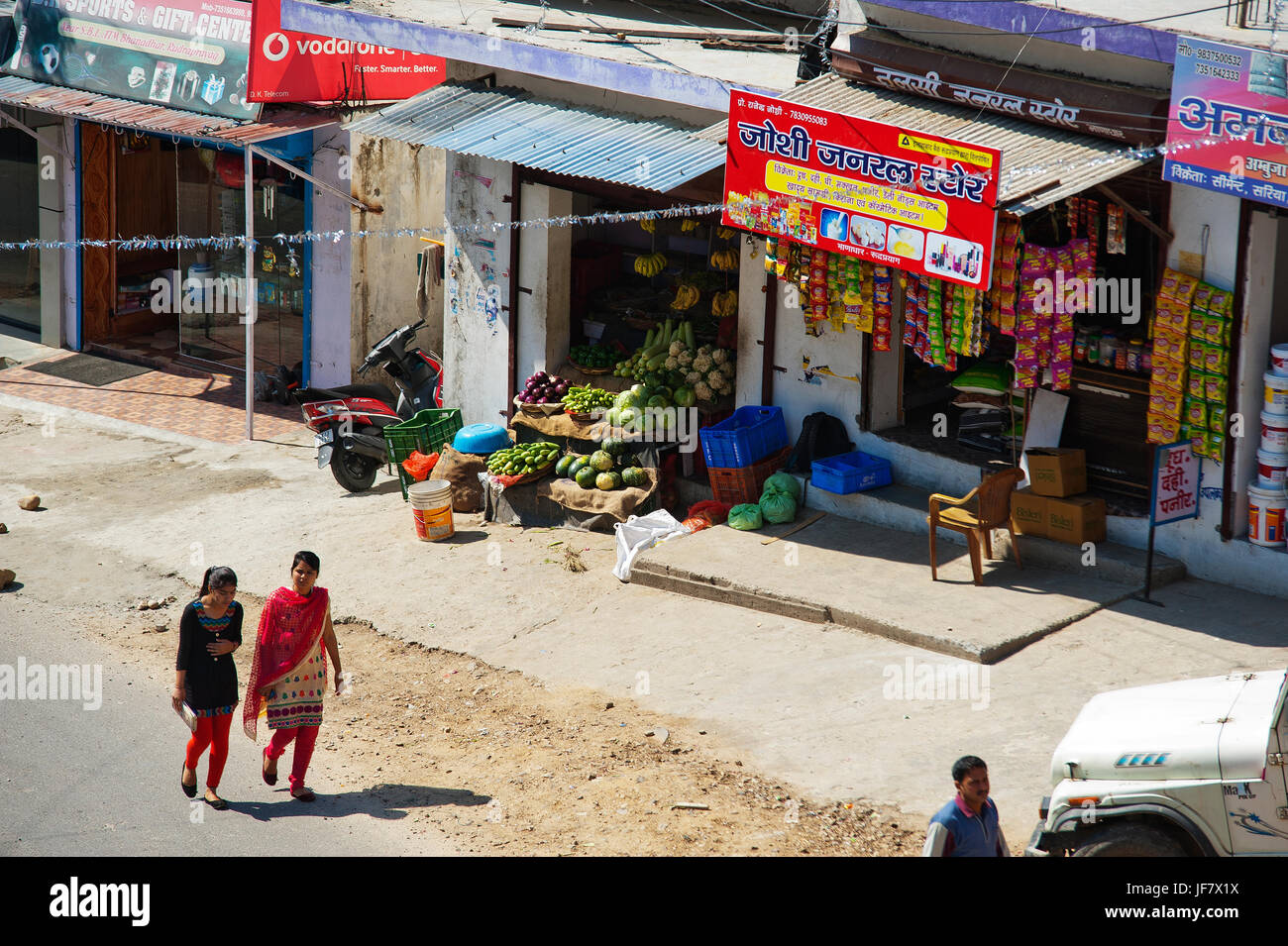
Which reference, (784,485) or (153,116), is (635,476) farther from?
(153,116)

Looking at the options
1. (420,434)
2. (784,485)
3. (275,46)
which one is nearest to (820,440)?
(784,485)

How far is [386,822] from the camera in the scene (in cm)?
862

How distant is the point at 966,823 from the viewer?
6465 millimetres

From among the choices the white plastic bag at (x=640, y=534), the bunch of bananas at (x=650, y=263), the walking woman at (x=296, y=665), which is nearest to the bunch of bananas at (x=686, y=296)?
the bunch of bananas at (x=650, y=263)

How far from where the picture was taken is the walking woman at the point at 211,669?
332 inches

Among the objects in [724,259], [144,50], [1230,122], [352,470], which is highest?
[144,50]

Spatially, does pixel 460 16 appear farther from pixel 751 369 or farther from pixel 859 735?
pixel 859 735

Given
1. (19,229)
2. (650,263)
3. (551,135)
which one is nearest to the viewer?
(551,135)

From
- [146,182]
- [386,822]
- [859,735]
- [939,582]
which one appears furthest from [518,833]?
[146,182]

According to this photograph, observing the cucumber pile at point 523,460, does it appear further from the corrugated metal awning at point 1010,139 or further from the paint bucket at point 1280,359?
the paint bucket at point 1280,359

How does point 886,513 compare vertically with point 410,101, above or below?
below

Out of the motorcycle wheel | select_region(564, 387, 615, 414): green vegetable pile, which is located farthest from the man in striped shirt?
the motorcycle wheel

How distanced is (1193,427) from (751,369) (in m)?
4.24

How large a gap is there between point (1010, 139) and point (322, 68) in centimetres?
947
